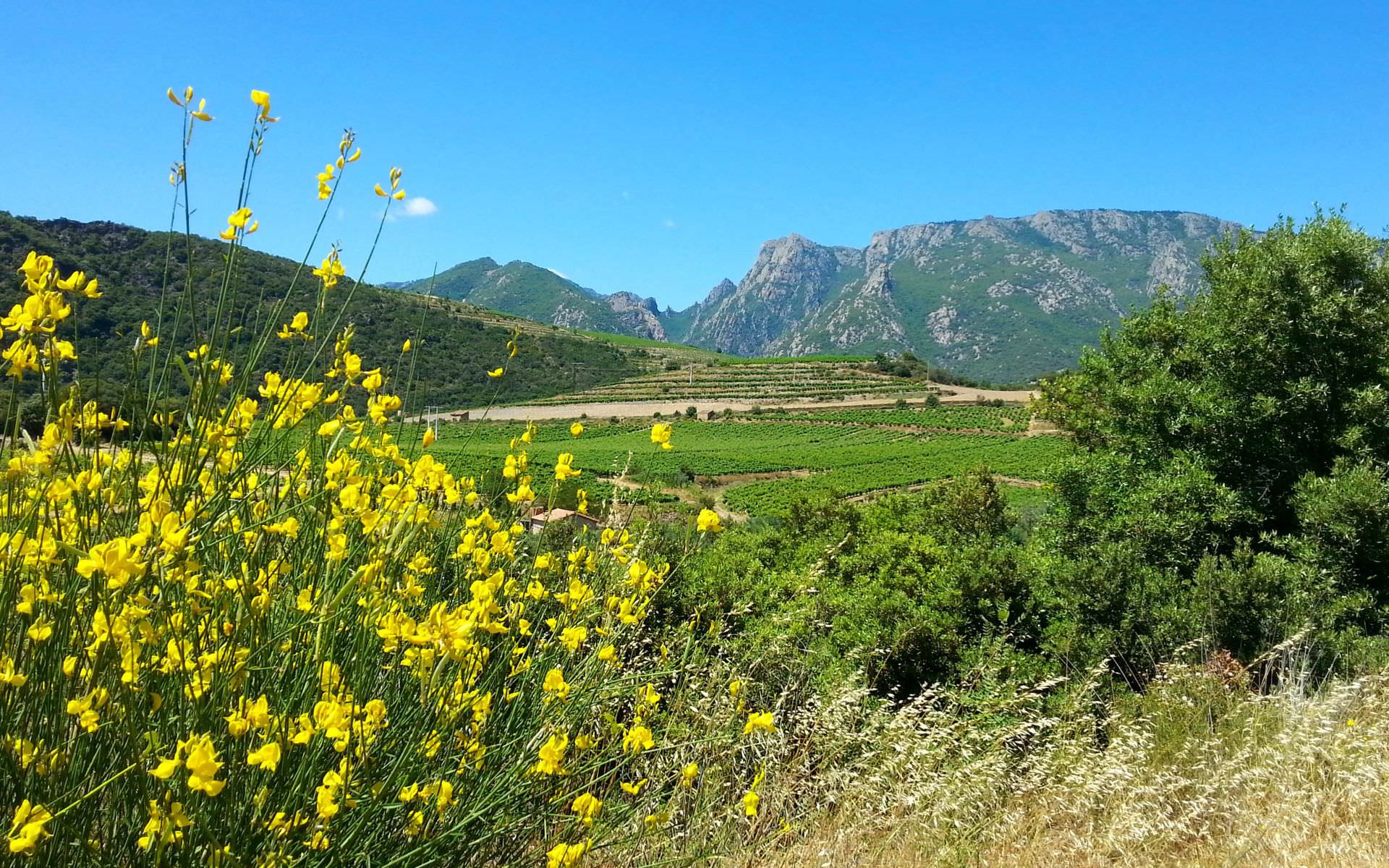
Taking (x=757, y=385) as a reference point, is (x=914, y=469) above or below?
below

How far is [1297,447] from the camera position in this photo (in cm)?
855

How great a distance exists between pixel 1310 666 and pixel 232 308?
752cm

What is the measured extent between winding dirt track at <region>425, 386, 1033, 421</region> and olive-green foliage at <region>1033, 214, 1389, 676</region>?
65588 mm

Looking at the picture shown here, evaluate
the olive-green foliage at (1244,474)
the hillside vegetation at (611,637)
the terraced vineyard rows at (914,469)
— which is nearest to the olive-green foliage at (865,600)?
the hillside vegetation at (611,637)

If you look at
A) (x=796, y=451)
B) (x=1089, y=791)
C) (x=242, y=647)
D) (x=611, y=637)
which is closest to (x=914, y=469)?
(x=796, y=451)

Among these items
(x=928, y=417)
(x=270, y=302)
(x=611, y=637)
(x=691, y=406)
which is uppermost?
(x=270, y=302)

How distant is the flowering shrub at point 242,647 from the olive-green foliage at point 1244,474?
546cm

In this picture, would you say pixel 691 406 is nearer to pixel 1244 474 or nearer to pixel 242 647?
pixel 1244 474

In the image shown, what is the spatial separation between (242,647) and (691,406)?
78.7m

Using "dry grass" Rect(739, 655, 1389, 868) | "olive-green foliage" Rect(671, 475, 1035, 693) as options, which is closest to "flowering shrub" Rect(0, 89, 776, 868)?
"dry grass" Rect(739, 655, 1389, 868)

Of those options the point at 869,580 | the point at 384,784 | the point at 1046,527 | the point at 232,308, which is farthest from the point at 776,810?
the point at 1046,527

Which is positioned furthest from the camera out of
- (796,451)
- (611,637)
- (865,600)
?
(796,451)

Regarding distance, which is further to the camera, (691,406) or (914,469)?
(691,406)

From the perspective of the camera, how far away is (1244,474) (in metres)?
8.80
